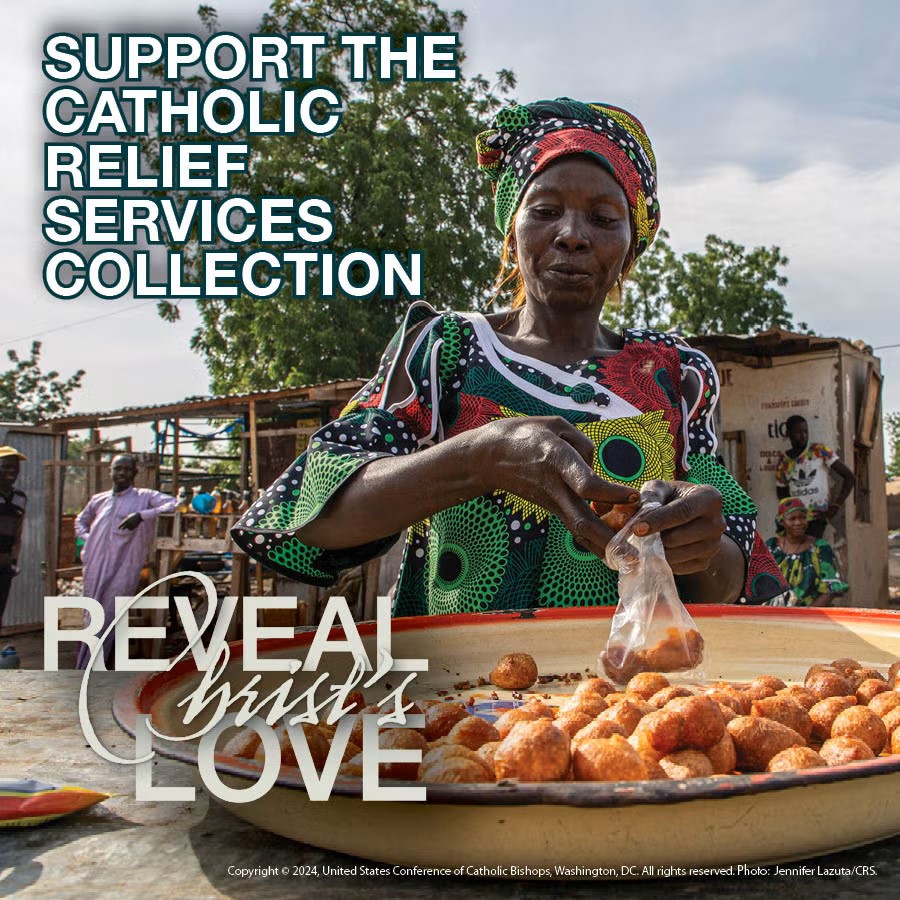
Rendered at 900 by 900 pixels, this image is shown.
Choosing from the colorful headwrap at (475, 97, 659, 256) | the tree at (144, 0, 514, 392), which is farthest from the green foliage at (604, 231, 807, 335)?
the colorful headwrap at (475, 97, 659, 256)

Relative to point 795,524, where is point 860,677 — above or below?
above

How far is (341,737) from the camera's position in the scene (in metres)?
0.72

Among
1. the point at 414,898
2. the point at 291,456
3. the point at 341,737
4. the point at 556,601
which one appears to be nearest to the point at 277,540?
the point at 556,601

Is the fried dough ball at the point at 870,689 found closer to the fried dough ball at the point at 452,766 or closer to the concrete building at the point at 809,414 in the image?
the fried dough ball at the point at 452,766

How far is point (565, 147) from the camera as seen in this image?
154 cm

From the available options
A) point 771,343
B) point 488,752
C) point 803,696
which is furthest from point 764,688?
point 771,343

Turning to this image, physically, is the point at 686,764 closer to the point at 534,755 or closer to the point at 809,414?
the point at 534,755

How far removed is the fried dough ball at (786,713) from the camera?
3.13 feet

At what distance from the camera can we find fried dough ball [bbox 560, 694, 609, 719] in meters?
0.96

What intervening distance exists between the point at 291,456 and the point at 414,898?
1204cm

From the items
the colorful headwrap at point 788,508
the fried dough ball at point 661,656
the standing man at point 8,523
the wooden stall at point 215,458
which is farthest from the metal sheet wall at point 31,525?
the fried dough ball at point 661,656

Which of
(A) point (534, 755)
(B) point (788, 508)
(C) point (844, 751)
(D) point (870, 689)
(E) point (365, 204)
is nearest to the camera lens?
(A) point (534, 755)

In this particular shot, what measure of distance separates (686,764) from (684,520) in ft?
1.23

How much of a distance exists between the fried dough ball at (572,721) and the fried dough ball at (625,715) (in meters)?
0.02
